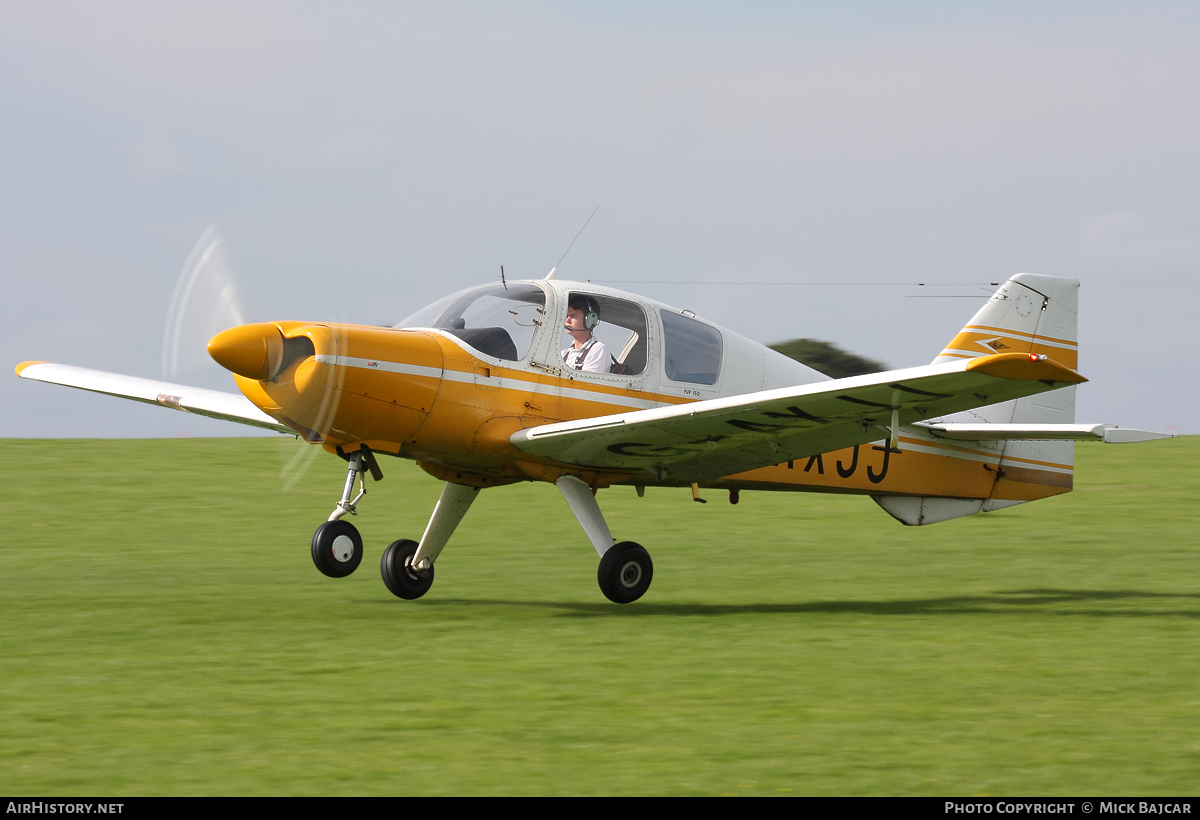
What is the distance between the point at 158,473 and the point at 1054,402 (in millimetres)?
15788

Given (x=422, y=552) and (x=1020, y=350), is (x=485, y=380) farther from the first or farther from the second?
(x=1020, y=350)

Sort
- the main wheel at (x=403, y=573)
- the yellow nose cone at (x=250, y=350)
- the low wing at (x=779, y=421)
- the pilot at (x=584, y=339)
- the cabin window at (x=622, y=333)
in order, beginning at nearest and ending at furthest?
the low wing at (x=779, y=421) < the yellow nose cone at (x=250, y=350) < the pilot at (x=584, y=339) < the cabin window at (x=622, y=333) < the main wheel at (x=403, y=573)

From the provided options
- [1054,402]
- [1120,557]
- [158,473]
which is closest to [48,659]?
[1054,402]

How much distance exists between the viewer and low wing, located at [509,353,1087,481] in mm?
7996

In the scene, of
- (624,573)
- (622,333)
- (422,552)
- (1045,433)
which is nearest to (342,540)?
(422,552)

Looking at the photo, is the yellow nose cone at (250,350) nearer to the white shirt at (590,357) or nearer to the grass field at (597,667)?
the grass field at (597,667)

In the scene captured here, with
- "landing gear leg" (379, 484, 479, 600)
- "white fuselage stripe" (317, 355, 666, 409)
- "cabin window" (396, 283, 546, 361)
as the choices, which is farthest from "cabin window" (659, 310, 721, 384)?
"landing gear leg" (379, 484, 479, 600)

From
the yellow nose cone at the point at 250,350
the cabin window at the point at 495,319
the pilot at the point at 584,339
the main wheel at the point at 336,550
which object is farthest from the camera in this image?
the pilot at the point at 584,339

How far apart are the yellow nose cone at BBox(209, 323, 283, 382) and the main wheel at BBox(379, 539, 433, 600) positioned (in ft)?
7.29

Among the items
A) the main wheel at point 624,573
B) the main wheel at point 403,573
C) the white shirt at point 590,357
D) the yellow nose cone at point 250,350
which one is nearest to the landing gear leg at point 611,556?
the main wheel at point 624,573

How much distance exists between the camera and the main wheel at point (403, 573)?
10.4 meters

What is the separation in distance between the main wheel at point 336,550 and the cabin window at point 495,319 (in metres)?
1.64

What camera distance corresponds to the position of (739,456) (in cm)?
1009

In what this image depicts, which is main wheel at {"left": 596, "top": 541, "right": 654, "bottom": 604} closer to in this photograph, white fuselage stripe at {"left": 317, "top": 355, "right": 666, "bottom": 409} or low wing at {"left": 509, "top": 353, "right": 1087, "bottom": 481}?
low wing at {"left": 509, "top": 353, "right": 1087, "bottom": 481}
